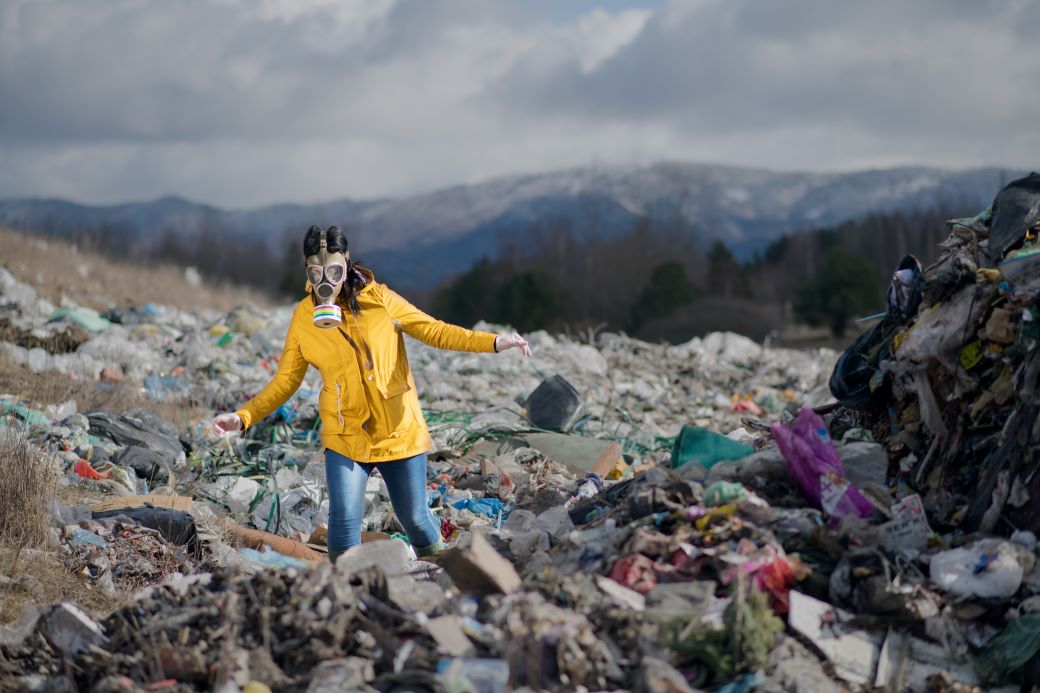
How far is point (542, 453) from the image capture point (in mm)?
7676

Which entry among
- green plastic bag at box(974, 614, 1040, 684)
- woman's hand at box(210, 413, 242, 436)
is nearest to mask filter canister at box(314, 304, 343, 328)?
woman's hand at box(210, 413, 242, 436)

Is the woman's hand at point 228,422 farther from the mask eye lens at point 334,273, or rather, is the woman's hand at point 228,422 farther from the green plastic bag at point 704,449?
the green plastic bag at point 704,449

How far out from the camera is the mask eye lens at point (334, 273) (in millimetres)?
4145

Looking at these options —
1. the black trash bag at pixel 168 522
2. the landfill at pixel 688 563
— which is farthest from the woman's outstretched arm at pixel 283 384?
the black trash bag at pixel 168 522

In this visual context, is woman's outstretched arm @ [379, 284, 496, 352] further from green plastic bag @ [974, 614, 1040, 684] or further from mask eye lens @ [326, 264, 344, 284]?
green plastic bag @ [974, 614, 1040, 684]

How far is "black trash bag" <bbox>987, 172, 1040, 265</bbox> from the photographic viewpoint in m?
4.46

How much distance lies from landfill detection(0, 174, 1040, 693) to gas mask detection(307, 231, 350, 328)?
0.94 m

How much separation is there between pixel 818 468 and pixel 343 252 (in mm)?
2145

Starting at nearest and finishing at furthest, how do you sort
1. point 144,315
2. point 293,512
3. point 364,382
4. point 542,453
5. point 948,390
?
point 364,382, point 948,390, point 293,512, point 542,453, point 144,315

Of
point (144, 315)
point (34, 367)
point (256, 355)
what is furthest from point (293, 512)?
point (144, 315)

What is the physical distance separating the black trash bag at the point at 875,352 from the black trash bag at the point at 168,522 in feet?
10.9

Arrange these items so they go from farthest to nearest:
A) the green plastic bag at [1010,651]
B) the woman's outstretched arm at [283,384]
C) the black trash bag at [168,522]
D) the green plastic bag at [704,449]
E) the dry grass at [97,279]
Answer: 1. the dry grass at [97,279]
2. the black trash bag at [168,522]
3. the green plastic bag at [704,449]
4. the woman's outstretched arm at [283,384]
5. the green plastic bag at [1010,651]

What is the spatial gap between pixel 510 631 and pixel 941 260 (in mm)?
3007

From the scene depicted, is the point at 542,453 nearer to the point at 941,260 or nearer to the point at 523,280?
the point at 941,260
